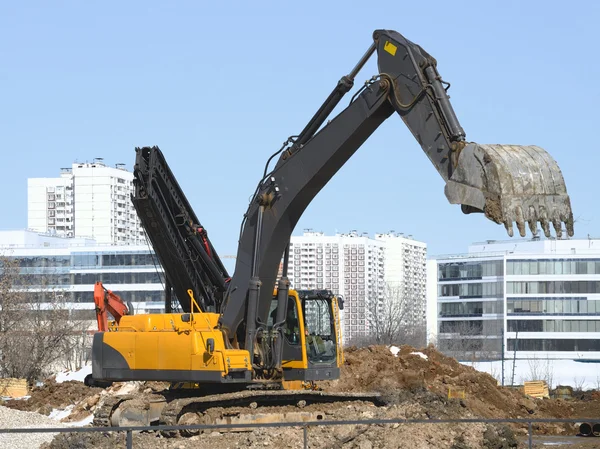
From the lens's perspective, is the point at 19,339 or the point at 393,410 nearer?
the point at 393,410


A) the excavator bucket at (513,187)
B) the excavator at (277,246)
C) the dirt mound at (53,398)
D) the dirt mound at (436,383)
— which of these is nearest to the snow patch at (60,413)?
the dirt mound at (53,398)

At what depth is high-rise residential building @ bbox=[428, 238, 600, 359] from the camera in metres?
115

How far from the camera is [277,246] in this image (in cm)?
1803

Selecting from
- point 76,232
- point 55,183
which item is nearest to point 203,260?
point 76,232

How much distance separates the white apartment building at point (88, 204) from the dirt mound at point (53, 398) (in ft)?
440

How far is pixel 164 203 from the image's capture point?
783 inches

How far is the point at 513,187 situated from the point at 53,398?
79.2 feet

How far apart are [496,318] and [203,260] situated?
107203mm

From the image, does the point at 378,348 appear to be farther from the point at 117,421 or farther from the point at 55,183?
the point at 55,183

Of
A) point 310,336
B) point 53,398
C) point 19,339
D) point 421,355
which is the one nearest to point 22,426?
point 310,336

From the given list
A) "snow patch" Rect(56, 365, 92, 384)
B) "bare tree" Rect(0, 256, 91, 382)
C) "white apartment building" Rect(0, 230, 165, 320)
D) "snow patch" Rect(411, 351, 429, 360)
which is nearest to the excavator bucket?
"snow patch" Rect(411, 351, 429, 360)

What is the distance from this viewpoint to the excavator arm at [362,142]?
1395 centimetres

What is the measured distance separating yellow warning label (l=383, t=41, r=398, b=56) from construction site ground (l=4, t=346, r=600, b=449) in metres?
6.21

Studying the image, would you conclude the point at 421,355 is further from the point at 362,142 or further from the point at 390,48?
the point at 390,48
